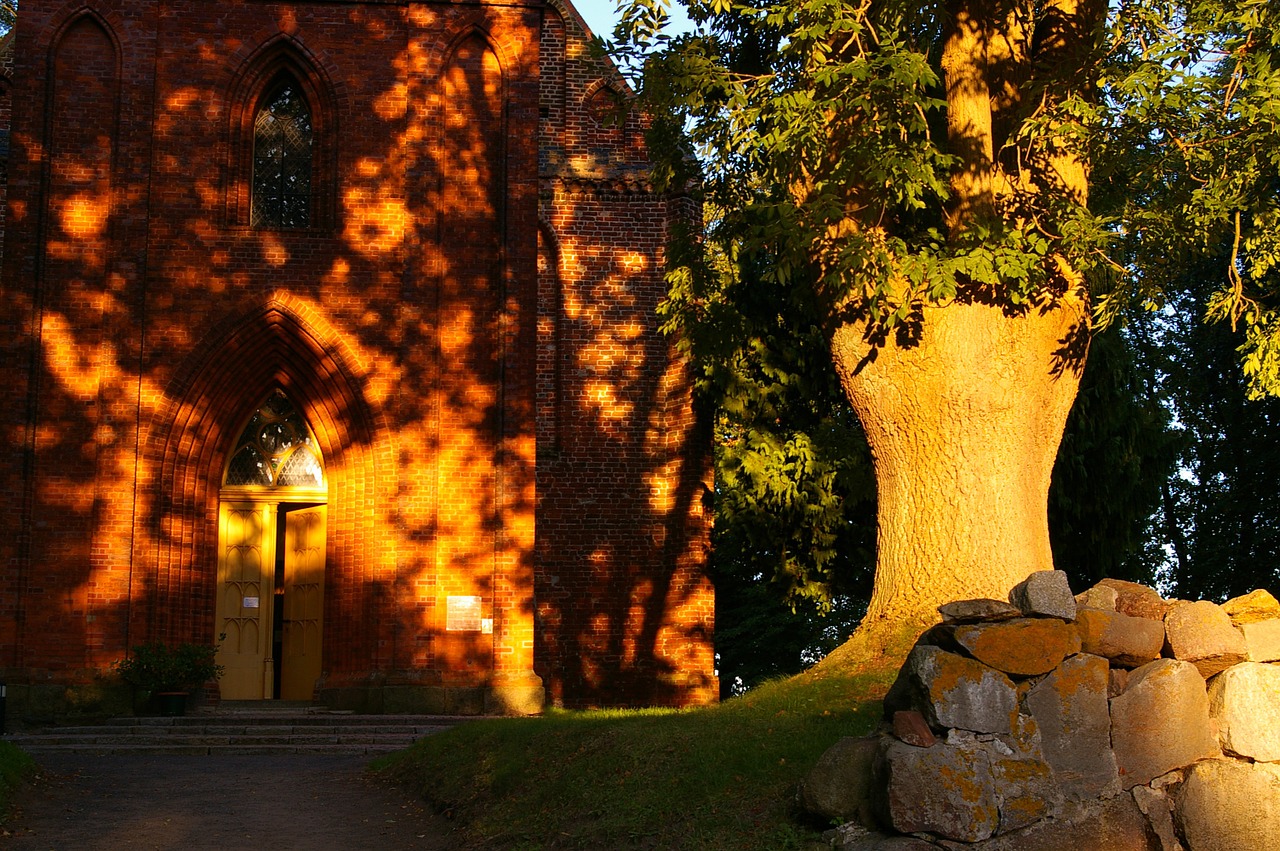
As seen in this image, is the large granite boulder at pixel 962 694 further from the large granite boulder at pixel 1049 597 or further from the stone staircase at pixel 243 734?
the stone staircase at pixel 243 734

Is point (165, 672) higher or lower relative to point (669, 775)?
higher

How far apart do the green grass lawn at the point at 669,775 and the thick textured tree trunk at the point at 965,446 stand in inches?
36.7

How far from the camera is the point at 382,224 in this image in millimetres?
18391

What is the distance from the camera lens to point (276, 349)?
1833cm

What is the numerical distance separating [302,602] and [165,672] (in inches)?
101

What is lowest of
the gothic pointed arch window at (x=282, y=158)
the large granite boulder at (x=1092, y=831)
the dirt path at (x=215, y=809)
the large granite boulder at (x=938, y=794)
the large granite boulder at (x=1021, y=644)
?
the dirt path at (x=215, y=809)

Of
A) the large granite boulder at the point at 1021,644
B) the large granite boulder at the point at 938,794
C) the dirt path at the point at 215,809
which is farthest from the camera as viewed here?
the dirt path at the point at 215,809

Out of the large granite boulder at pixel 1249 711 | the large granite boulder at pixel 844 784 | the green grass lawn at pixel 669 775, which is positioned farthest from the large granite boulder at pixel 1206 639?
the green grass lawn at pixel 669 775

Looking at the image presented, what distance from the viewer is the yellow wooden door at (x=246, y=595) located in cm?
1892

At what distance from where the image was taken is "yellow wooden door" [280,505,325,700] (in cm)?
1892

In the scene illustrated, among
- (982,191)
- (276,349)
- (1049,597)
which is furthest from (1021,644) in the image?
(276,349)

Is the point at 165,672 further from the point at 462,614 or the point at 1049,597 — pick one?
the point at 1049,597

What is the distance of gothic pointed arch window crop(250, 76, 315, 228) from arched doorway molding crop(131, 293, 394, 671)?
153 centimetres

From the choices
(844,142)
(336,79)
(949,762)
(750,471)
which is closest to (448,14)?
(336,79)
